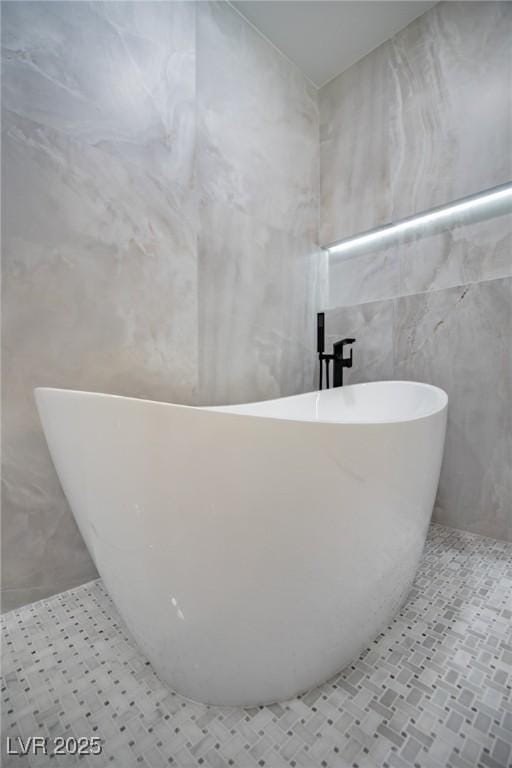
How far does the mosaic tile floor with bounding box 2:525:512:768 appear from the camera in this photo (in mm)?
640

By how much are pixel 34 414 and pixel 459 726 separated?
1265mm

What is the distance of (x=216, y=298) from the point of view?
5.38 feet

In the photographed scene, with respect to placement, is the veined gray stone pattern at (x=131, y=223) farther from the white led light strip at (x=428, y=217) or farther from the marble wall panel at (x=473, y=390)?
the marble wall panel at (x=473, y=390)

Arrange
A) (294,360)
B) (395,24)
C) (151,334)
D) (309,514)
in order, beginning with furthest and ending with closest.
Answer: (294,360) → (395,24) → (151,334) → (309,514)

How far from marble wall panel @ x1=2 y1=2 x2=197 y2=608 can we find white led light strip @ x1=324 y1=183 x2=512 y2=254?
1030mm

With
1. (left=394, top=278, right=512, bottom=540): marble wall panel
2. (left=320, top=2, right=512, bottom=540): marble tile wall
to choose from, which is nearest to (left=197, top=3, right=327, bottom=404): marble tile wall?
(left=320, top=2, right=512, bottom=540): marble tile wall

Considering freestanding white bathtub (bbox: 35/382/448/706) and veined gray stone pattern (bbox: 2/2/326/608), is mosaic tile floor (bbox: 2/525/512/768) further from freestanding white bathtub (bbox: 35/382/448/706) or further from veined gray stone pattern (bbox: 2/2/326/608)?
veined gray stone pattern (bbox: 2/2/326/608)

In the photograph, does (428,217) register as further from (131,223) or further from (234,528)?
(234,528)

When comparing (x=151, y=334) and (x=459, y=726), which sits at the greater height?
(x=151, y=334)

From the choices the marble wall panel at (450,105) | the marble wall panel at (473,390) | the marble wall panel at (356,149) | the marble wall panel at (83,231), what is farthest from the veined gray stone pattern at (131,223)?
the marble wall panel at (473,390)

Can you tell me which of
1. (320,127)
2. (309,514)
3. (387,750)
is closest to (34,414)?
(309,514)

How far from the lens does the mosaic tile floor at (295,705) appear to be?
640 millimetres

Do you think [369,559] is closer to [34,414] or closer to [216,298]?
[34,414]

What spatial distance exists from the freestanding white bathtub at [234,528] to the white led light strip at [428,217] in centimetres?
137
